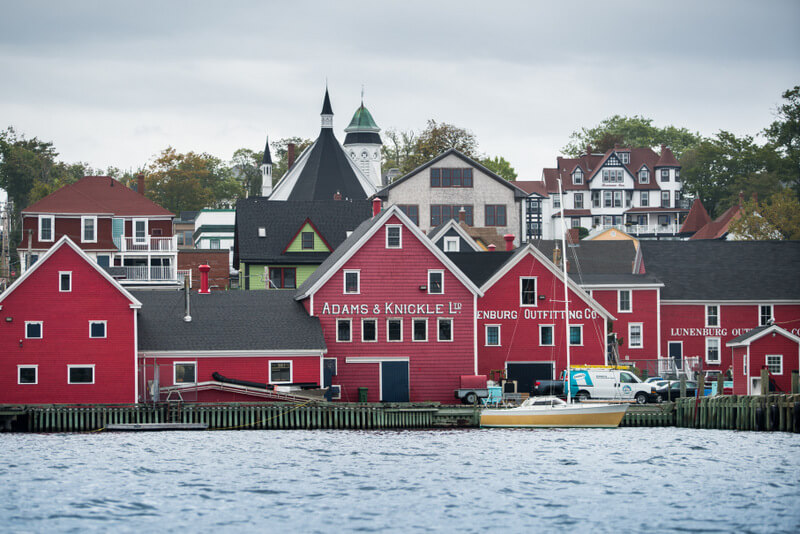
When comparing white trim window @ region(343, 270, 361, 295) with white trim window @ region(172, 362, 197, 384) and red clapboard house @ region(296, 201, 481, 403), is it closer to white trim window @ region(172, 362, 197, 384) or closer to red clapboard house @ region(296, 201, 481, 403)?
red clapboard house @ region(296, 201, 481, 403)

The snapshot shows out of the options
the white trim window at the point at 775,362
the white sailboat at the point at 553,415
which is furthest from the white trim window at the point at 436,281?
the white trim window at the point at 775,362

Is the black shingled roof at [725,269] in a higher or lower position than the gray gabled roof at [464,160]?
lower

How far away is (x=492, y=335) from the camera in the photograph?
76.3 metres

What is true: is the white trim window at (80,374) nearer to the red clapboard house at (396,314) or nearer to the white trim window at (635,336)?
the red clapboard house at (396,314)

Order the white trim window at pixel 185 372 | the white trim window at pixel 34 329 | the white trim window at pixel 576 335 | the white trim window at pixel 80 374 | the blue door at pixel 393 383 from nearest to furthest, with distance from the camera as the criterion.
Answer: the white trim window at pixel 34 329
the white trim window at pixel 80 374
the white trim window at pixel 185 372
the blue door at pixel 393 383
the white trim window at pixel 576 335

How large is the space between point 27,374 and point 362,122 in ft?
352

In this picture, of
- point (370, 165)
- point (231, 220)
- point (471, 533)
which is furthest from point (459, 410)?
point (370, 165)

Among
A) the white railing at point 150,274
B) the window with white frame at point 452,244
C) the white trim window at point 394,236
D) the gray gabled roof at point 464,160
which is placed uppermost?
the gray gabled roof at point 464,160

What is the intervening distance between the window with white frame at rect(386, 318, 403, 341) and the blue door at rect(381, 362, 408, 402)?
1441 mm

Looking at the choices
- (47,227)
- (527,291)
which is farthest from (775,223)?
(47,227)

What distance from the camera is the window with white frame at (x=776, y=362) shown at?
74250 mm

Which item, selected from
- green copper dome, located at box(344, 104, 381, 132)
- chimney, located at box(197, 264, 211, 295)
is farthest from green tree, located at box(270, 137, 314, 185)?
chimney, located at box(197, 264, 211, 295)

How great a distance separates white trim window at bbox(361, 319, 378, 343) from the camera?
7181 cm

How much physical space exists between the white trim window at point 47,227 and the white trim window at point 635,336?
4183 cm
